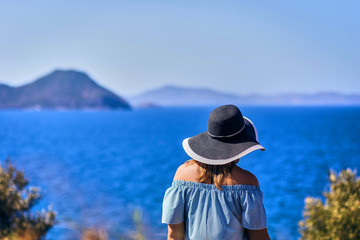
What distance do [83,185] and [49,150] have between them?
36.1 meters

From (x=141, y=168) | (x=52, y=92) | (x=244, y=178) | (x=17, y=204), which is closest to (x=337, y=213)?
(x=244, y=178)

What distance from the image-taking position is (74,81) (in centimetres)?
17600

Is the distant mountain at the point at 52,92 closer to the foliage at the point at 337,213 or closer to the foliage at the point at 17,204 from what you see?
the foliage at the point at 17,204

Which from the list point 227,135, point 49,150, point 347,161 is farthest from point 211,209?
point 49,150

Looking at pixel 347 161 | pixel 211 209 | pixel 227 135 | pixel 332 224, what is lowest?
pixel 347 161

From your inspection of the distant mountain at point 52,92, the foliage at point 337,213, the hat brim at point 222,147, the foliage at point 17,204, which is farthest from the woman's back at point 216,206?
the distant mountain at point 52,92

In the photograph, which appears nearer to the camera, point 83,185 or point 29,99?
point 83,185

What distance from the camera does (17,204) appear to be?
10109 millimetres

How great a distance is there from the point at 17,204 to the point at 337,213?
27.7ft

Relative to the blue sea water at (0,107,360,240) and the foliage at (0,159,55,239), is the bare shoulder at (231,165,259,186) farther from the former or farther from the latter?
the blue sea water at (0,107,360,240)

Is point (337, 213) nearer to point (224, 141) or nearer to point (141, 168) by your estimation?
point (224, 141)

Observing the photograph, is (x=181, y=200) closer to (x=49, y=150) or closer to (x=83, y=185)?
(x=83, y=185)

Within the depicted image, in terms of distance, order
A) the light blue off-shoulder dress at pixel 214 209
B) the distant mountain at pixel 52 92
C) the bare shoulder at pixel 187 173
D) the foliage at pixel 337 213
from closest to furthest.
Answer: the light blue off-shoulder dress at pixel 214 209 < the bare shoulder at pixel 187 173 < the foliage at pixel 337 213 < the distant mountain at pixel 52 92

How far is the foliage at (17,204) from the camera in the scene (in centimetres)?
988
